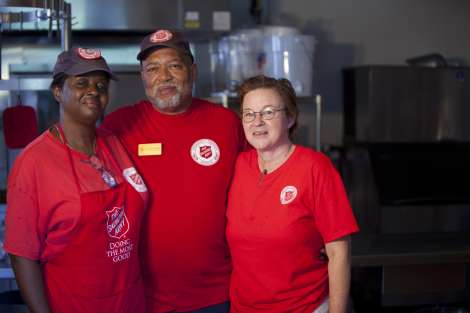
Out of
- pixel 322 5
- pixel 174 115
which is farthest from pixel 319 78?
pixel 174 115

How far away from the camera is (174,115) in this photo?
1854 mm

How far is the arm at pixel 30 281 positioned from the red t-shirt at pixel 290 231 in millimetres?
506

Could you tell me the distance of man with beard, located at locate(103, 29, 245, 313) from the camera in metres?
1.79

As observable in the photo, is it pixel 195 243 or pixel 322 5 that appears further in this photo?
pixel 322 5

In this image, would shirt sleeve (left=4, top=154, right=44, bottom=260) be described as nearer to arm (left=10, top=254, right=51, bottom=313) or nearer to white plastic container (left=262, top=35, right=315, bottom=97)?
arm (left=10, top=254, right=51, bottom=313)

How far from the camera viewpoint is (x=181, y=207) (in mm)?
1791

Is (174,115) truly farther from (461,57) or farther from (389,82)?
(461,57)

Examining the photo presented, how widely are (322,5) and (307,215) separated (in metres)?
2.78

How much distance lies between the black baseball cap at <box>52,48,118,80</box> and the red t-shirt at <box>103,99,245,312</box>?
27 cm

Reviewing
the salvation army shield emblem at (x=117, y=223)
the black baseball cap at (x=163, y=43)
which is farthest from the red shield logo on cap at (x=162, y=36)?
the salvation army shield emblem at (x=117, y=223)

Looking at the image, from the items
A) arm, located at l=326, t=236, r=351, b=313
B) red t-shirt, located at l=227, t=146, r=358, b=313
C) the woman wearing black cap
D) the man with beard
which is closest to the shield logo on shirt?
red t-shirt, located at l=227, t=146, r=358, b=313

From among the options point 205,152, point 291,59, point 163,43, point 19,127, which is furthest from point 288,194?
point 291,59

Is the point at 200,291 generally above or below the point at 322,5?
below

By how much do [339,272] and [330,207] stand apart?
0.17 meters
